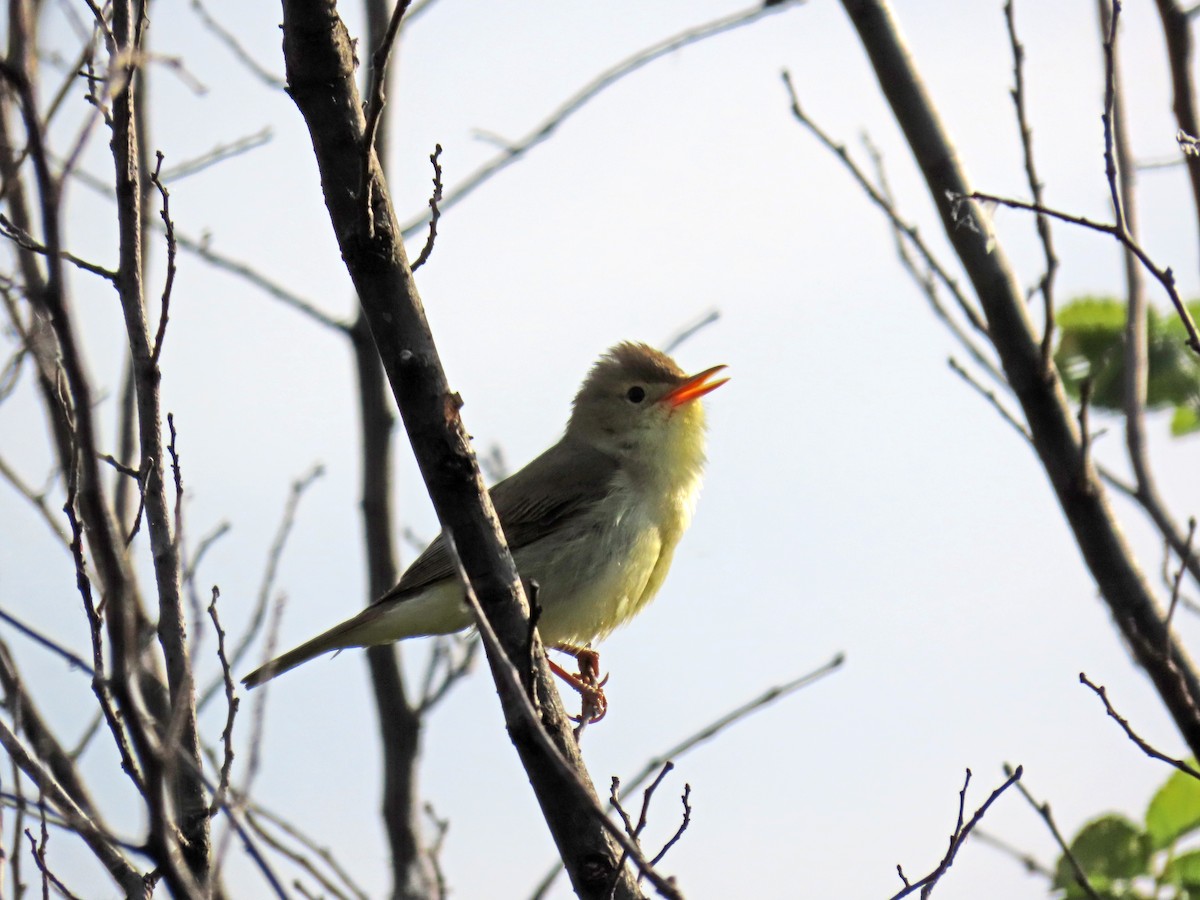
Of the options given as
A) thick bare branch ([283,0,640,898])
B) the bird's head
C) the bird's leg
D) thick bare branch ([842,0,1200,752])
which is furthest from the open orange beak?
thick bare branch ([283,0,640,898])

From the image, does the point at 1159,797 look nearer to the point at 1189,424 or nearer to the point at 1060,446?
the point at 1060,446

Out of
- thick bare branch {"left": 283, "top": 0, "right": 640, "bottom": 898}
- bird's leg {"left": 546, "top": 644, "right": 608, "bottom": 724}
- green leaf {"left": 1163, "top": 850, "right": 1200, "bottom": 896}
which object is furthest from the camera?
bird's leg {"left": 546, "top": 644, "right": 608, "bottom": 724}

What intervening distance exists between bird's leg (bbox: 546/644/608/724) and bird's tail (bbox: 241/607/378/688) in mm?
802

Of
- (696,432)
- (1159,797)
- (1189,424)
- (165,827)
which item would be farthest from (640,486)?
(165,827)

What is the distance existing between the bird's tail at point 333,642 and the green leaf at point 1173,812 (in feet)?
11.4

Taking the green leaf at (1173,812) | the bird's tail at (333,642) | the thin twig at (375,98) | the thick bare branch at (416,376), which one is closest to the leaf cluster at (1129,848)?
the green leaf at (1173,812)

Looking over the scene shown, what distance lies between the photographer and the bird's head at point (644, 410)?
21.9ft

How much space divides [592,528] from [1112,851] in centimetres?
315

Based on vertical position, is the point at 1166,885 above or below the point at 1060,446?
below

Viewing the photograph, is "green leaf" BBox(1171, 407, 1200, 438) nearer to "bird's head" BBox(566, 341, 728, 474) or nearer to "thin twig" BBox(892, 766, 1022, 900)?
"thin twig" BBox(892, 766, 1022, 900)

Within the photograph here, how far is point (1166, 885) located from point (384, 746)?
343cm

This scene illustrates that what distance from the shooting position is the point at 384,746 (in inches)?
234

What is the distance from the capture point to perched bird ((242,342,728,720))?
6004 millimetres

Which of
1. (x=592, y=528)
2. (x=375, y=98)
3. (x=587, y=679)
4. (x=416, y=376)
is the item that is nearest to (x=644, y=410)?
(x=592, y=528)
